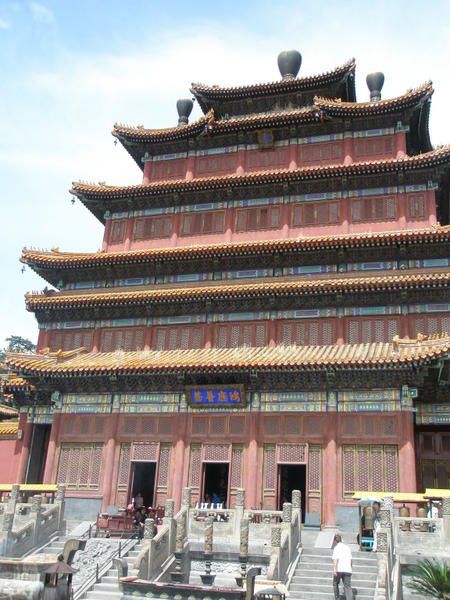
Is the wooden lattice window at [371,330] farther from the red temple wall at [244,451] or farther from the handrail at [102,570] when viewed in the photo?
the handrail at [102,570]

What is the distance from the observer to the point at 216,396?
987 inches

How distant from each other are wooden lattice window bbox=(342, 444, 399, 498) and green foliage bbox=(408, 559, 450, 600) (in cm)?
598

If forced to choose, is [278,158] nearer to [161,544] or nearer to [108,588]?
[161,544]

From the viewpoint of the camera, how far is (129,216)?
108 feet

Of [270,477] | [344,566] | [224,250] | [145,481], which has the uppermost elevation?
[224,250]

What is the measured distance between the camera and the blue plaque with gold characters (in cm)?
2481

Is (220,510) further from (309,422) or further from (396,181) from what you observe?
(396,181)

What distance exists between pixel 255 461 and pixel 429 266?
10318 millimetres

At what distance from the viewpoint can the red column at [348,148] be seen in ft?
99.8

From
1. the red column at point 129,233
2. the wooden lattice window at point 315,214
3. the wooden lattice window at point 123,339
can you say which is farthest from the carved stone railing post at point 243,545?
the red column at point 129,233

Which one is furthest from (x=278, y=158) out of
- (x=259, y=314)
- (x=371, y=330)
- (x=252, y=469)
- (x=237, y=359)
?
(x=252, y=469)

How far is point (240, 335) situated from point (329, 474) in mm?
6910

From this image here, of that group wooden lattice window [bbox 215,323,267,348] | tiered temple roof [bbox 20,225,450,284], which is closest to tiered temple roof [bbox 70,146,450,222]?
tiered temple roof [bbox 20,225,450,284]

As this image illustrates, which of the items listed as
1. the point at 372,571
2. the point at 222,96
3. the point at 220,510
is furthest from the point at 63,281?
the point at 372,571
